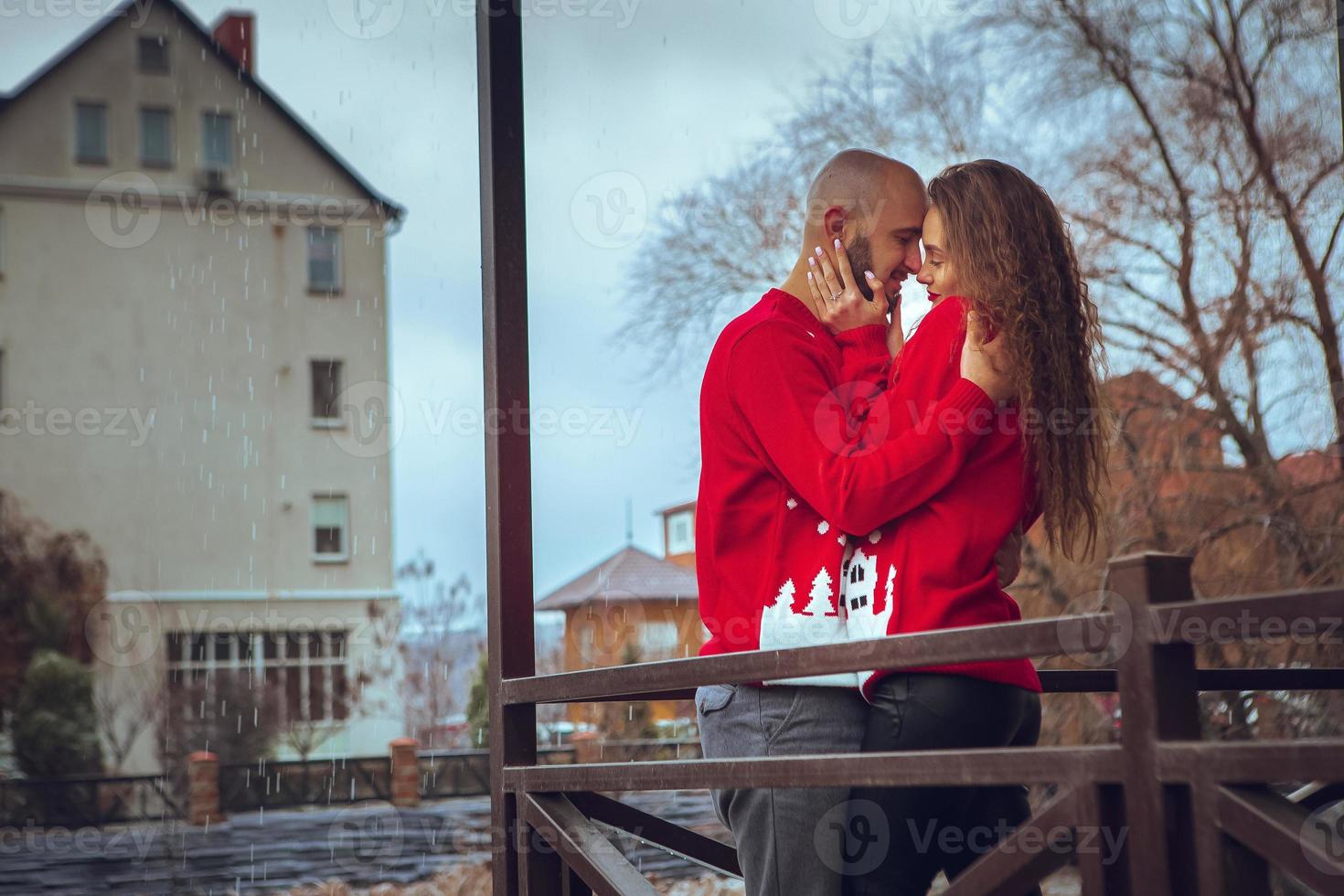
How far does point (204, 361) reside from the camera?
21.4 metres

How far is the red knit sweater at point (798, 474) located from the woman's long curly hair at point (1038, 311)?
0.07 metres

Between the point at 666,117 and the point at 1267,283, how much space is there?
10.9 meters

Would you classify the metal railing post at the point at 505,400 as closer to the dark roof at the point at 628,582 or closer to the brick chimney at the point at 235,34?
the dark roof at the point at 628,582

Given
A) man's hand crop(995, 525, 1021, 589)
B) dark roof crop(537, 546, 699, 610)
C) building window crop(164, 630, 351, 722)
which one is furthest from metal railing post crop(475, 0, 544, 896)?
building window crop(164, 630, 351, 722)

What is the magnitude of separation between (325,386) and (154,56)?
5859mm

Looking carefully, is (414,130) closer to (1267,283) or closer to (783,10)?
(783,10)

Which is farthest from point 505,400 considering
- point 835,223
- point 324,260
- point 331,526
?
point 324,260

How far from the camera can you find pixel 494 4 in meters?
2.30

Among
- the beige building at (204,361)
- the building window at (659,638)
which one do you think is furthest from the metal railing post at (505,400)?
the beige building at (204,361)

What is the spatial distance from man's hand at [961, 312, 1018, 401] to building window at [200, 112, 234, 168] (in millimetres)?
22333

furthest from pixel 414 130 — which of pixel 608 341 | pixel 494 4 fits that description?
pixel 494 4

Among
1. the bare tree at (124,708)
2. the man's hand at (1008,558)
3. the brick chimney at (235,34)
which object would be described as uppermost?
the brick chimney at (235,34)

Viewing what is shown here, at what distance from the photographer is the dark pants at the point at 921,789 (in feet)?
4.91

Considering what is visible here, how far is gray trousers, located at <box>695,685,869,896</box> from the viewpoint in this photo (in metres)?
1.51
